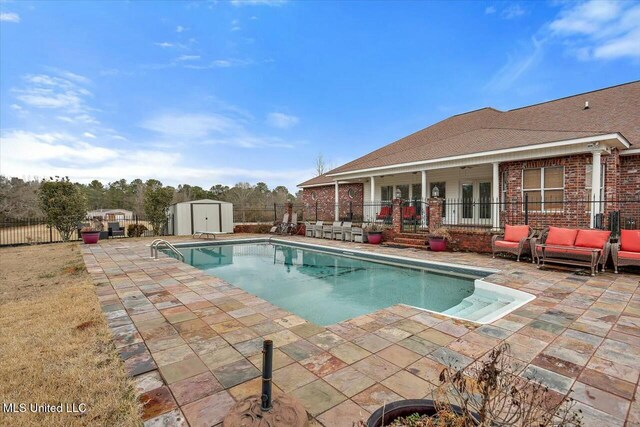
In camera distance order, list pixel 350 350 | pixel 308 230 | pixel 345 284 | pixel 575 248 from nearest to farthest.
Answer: pixel 350 350
pixel 575 248
pixel 345 284
pixel 308 230

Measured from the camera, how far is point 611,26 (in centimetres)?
1166

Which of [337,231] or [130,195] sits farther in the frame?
[130,195]

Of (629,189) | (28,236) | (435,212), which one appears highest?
(629,189)

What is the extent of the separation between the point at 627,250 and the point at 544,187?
4194 millimetres

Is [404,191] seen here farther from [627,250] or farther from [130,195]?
[130,195]

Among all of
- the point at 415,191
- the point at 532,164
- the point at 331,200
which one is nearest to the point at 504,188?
the point at 532,164

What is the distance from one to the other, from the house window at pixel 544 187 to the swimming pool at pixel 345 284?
16.0 ft

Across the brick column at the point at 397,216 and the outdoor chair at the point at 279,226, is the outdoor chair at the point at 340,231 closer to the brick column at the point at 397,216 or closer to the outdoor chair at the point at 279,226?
the brick column at the point at 397,216

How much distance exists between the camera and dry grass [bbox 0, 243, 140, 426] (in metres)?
2.08

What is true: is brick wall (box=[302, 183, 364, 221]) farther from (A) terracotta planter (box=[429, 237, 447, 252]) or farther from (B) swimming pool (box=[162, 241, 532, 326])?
(A) terracotta planter (box=[429, 237, 447, 252])

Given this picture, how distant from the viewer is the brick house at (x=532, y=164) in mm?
9102

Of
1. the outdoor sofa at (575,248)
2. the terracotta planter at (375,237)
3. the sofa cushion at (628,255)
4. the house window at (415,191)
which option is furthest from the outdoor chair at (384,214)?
the sofa cushion at (628,255)

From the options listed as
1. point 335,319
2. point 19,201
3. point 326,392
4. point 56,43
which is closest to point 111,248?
point 56,43

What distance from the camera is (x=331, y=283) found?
7484 mm
